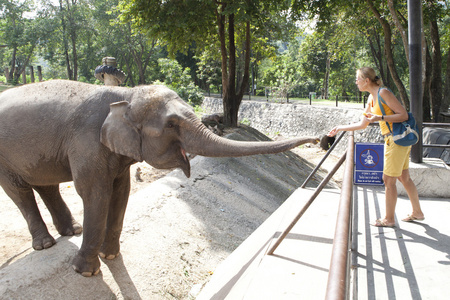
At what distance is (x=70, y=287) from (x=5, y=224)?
2.70m

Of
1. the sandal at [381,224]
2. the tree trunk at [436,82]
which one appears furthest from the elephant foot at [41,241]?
the tree trunk at [436,82]

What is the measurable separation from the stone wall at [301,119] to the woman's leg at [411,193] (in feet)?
54.5

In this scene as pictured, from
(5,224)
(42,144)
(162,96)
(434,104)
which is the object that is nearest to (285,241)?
(162,96)

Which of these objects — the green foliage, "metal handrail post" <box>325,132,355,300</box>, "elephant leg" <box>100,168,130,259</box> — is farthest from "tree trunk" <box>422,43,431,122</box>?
"metal handrail post" <box>325,132,355,300</box>

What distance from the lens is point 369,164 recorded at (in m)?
5.56

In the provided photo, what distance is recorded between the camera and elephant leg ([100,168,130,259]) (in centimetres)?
447

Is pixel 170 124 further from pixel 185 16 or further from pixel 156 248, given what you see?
pixel 185 16

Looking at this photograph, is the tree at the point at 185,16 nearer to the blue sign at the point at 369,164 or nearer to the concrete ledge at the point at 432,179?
the blue sign at the point at 369,164

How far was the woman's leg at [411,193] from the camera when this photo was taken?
4.09 m

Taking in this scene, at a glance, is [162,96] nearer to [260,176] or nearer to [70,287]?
[70,287]

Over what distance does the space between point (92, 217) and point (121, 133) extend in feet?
3.16

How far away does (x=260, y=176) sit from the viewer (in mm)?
10922

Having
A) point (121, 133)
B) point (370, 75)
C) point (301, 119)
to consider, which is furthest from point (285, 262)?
point (301, 119)

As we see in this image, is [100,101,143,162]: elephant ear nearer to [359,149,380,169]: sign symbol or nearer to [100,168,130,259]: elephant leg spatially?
[100,168,130,259]: elephant leg
